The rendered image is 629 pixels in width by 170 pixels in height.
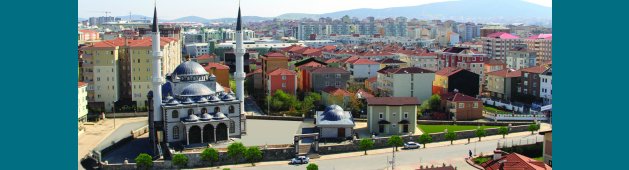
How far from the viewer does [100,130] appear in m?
20.1

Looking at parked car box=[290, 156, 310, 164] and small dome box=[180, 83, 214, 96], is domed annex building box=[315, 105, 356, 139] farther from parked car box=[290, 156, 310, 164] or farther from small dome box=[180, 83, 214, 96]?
small dome box=[180, 83, 214, 96]

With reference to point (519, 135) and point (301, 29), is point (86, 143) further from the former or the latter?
point (301, 29)

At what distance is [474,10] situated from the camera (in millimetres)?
144375

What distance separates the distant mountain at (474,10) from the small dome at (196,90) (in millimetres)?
125945

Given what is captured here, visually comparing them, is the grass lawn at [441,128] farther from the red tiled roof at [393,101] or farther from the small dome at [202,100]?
the small dome at [202,100]

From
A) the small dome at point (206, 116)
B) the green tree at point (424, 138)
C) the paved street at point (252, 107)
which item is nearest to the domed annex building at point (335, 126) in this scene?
the green tree at point (424, 138)

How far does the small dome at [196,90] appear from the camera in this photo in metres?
17.0

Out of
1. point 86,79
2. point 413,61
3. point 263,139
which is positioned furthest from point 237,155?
point 413,61

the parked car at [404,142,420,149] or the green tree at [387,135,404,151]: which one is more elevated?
the green tree at [387,135,404,151]

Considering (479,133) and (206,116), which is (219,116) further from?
(479,133)

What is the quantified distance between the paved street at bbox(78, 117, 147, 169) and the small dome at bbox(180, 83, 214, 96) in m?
2.75

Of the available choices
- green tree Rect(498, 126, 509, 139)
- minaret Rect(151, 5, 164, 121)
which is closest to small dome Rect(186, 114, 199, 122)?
minaret Rect(151, 5, 164, 121)

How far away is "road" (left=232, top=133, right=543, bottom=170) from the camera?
1436cm

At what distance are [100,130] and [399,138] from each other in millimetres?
9274
